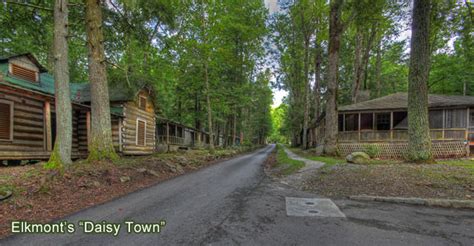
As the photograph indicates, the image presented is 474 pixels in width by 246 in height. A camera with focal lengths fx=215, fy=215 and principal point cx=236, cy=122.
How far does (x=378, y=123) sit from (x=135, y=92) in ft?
68.8

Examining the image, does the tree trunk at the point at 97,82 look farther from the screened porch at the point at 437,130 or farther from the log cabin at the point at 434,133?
the screened porch at the point at 437,130

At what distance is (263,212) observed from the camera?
4.61 metres

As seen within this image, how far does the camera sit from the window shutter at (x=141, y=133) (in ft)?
53.5

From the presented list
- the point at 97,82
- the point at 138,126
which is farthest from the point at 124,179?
the point at 138,126

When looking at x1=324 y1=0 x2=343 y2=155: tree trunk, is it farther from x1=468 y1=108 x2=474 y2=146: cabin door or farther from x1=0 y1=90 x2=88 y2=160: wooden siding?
x1=0 y1=90 x2=88 y2=160: wooden siding

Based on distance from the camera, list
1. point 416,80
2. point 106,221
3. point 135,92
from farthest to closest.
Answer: point 135,92
point 416,80
point 106,221

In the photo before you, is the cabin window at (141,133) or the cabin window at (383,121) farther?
the cabin window at (383,121)

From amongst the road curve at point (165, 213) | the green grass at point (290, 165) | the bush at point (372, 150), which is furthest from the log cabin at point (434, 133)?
the road curve at point (165, 213)

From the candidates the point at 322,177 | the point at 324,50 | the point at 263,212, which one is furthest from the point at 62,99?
the point at 324,50

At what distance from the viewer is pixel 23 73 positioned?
11.1 m

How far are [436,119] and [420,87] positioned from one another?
11227 millimetres

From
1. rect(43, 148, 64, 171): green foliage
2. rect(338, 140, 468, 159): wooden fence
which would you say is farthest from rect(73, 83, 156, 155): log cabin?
rect(338, 140, 468, 159): wooden fence

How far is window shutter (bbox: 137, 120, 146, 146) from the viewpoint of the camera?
16.3 meters

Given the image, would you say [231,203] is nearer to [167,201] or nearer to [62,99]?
[167,201]
